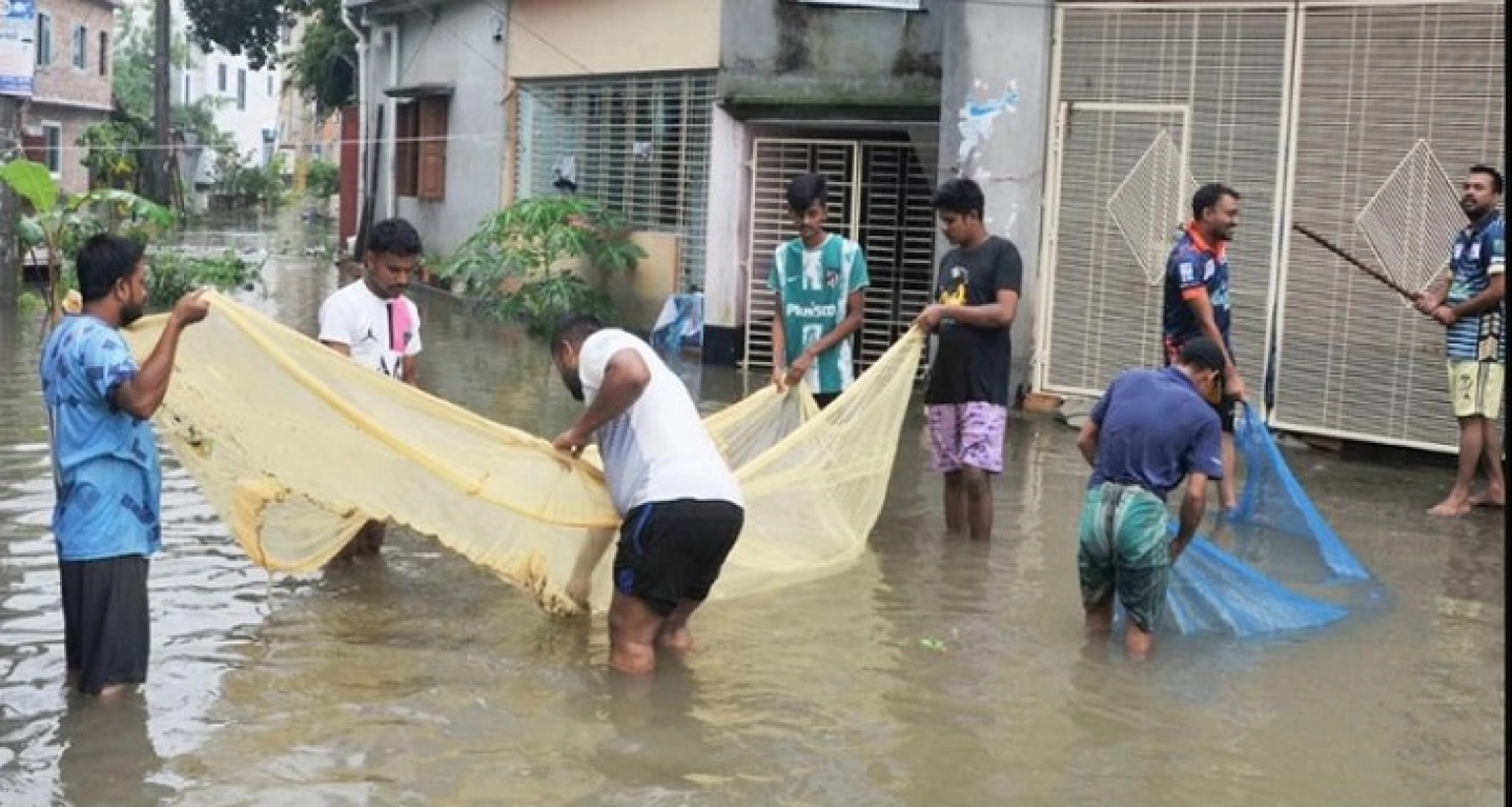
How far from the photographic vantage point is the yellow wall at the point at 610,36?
54.0 ft

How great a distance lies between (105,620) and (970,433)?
3969mm

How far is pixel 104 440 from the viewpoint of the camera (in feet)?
17.4

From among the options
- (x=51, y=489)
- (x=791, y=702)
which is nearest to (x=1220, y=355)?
(x=791, y=702)

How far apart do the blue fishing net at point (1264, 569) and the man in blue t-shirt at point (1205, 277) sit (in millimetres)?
254

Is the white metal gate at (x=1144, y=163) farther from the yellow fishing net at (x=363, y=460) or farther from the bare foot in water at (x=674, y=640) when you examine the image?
the yellow fishing net at (x=363, y=460)

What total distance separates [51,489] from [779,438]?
3958 mm

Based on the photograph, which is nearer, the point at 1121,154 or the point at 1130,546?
the point at 1130,546

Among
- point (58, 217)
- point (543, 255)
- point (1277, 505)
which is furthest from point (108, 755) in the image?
point (543, 255)

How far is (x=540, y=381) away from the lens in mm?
14438

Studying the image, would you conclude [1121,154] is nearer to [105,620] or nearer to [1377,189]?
[1377,189]

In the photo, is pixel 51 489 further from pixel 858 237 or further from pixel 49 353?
pixel 858 237

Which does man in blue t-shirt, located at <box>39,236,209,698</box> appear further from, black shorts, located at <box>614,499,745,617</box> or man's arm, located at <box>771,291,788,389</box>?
man's arm, located at <box>771,291,788,389</box>

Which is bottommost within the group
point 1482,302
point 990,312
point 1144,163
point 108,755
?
point 108,755

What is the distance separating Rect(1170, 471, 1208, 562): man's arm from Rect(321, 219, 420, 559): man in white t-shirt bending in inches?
121
